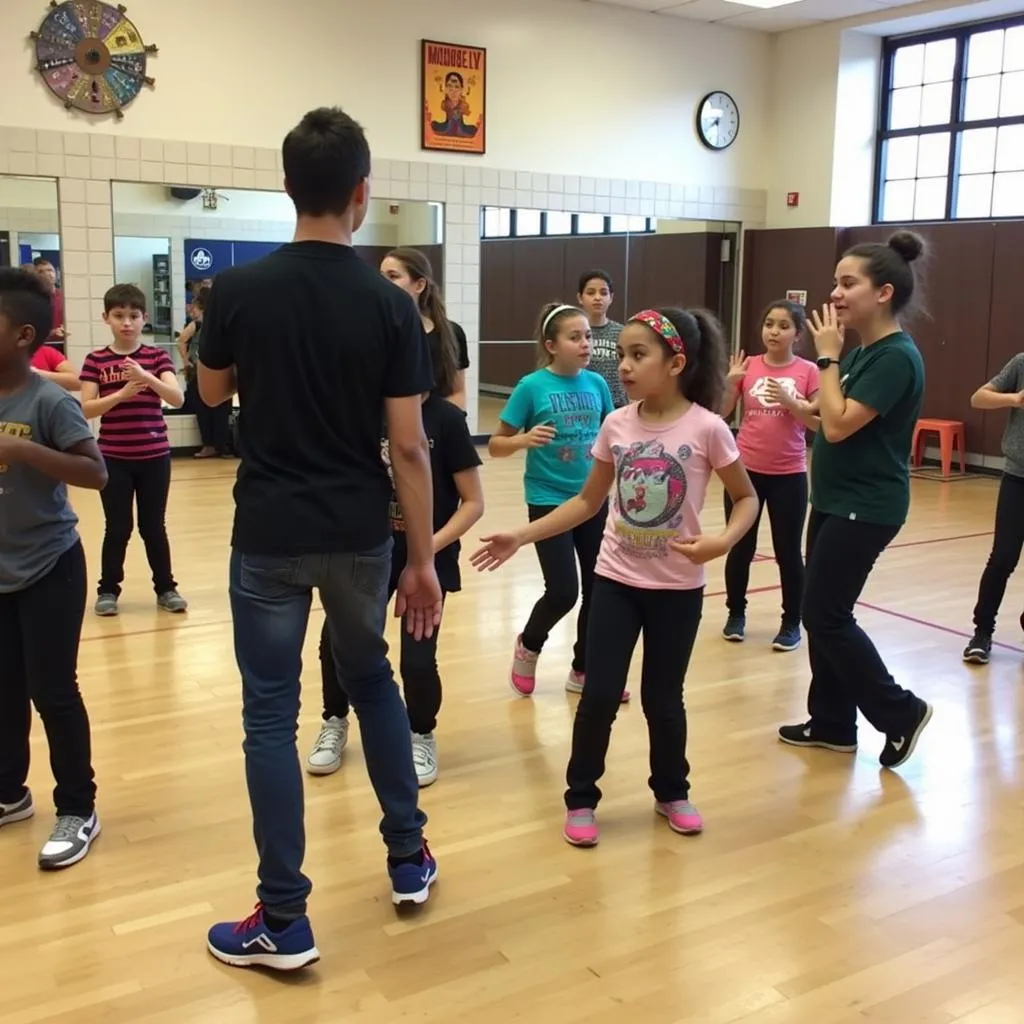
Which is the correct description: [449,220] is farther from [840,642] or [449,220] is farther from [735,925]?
[735,925]

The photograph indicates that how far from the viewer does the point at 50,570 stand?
244cm

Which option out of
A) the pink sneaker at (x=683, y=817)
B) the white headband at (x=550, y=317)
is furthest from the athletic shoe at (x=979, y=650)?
the white headband at (x=550, y=317)

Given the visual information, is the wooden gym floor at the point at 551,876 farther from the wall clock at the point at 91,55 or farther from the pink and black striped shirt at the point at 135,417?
the wall clock at the point at 91,55

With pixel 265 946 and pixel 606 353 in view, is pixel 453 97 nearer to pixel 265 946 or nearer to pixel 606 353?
pixel 606 353

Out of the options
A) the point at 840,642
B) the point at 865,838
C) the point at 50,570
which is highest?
the point at 50,570

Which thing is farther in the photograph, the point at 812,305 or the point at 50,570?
the point at 812,305

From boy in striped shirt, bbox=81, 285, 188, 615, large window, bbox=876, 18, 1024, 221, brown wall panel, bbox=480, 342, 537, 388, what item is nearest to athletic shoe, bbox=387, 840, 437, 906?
boy in striped shirt, bbox=81, 285, 188, 615

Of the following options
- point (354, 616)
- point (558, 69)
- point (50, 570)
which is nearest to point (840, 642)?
point (354, 616)

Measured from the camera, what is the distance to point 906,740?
3129 mm

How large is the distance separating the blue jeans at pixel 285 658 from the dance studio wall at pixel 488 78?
7.11 meters

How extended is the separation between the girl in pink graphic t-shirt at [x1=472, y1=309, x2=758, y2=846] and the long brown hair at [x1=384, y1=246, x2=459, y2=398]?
431 mm

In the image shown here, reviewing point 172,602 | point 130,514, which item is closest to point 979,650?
point 172,602

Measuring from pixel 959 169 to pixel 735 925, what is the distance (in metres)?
9.39

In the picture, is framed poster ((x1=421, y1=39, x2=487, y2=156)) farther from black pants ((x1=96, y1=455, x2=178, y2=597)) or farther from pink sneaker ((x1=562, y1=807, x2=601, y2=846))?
pink sneaker ((x1=562, y1=807, x2=601, y2=846))
